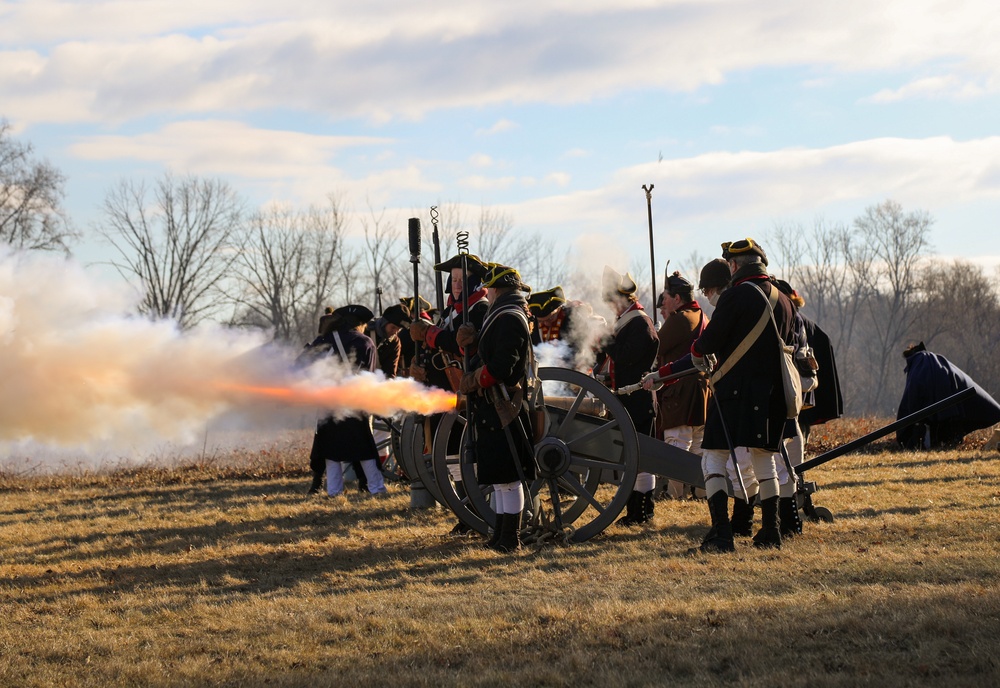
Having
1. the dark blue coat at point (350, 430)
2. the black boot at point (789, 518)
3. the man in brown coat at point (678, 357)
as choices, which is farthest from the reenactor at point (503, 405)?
the dark blue coat at point (350, 430)

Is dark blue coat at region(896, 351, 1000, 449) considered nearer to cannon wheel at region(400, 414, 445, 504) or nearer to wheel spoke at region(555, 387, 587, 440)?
cannon wheel at region(400, 414, 445, 504)

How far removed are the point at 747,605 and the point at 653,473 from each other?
239 centimetres

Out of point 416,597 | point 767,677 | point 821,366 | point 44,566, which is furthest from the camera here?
point 821,366

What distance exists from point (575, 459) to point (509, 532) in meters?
0.65

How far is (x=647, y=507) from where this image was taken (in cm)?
784

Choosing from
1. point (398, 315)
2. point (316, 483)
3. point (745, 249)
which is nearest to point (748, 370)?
point (745, 249)

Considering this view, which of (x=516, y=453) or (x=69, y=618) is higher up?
(x=516, y=453)

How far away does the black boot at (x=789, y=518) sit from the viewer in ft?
22.7

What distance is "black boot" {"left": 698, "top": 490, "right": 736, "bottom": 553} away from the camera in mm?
6398

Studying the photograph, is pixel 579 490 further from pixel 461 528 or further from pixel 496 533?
pixel 461 528

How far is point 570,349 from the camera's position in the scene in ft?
29.6

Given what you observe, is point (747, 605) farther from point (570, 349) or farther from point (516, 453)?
point (570, 349)

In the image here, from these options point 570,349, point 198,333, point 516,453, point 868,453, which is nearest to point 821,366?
point 570,349

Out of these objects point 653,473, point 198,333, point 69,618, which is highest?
point 198,333
